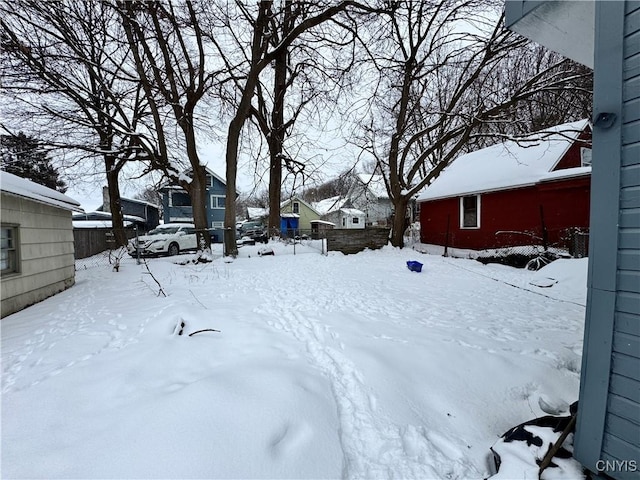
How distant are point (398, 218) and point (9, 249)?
12526 mm

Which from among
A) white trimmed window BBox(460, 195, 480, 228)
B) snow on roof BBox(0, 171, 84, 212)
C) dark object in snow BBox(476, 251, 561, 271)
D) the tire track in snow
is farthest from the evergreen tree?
white trimmed window BBox(460, 195, 480, 228)

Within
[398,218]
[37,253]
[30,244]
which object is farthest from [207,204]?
[30,244]

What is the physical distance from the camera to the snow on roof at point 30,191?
4.24 metres

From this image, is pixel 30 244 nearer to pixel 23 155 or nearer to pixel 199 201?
pixel 199 201

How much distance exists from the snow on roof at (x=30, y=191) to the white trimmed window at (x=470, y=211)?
1437cm

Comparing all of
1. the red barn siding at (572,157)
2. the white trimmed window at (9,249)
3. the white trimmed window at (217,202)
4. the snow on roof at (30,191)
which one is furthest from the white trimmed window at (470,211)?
the white trimmed window at (217,202)

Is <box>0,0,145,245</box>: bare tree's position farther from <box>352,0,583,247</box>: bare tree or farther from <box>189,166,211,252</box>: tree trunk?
<box>352,0,583,247</box>: bare tree

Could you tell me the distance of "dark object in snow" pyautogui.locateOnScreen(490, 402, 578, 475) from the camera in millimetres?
1638

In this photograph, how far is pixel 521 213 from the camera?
1114cm

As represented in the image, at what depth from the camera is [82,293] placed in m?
5.89

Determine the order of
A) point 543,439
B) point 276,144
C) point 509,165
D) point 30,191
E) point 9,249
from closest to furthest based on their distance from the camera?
1. point 543,439
2. point 9,249
3. point 30,191
4. point 509,165
5. point 276,144

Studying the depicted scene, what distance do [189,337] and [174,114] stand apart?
440 inches

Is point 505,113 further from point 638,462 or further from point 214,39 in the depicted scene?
point 638,462

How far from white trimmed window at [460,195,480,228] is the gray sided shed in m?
12.4
